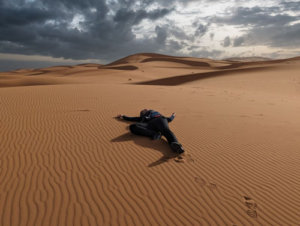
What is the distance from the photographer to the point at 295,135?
700 centimetres

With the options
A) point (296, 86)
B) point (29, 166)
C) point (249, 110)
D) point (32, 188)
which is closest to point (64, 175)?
point (32, 188)

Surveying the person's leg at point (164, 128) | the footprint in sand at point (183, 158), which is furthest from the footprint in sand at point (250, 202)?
the person's leg at point (164, 128)

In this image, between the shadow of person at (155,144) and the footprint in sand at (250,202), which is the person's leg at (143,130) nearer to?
the shadow of person at (155,144)

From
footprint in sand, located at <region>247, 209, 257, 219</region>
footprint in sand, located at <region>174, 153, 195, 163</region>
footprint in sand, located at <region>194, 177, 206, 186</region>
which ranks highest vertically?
footprint in sand, located at <region>174, 153, 195, 163</region>

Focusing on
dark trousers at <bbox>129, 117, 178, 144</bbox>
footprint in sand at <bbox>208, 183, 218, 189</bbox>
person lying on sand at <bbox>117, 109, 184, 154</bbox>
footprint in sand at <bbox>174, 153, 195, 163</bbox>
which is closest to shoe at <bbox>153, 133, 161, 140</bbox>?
person lying on sand at <bbox>117, 109, 184, 154</bbox>

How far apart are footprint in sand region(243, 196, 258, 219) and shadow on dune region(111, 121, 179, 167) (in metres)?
1.84

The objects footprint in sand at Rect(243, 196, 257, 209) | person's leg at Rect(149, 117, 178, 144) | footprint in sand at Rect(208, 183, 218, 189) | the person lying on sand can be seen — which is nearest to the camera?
footprint in sand at Rect(243, 196, 257, 209)

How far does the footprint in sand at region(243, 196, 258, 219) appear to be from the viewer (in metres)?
3.45

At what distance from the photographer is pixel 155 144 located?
19.1 ft

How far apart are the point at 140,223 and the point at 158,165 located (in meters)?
1.68

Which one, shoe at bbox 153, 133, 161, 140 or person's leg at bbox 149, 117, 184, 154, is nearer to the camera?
person's leg at bbox 149, 117, 184, 154

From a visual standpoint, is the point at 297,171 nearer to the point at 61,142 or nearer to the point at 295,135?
the point at 295,135

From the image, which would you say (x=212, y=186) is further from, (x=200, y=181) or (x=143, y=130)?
(x=143, y=130)

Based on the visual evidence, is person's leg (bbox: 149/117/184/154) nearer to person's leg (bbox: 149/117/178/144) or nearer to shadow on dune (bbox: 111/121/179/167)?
person's leg (bbox: 149/117/178/144)
